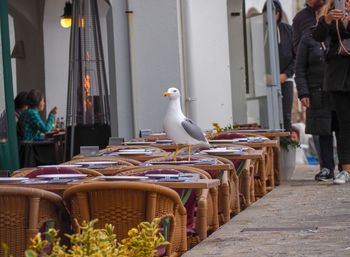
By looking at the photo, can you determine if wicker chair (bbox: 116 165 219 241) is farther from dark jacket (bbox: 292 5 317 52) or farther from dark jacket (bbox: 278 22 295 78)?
dark jacket (bbox: 278 22 295 78)

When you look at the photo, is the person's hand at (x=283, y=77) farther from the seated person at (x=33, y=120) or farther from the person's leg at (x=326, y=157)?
the seated person at (x=33, y=120)

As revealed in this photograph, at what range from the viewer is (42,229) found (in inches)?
224

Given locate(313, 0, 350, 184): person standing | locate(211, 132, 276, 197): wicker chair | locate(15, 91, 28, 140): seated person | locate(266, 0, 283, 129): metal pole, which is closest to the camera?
locate(313, 0, 350, 184): person standing

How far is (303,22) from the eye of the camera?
11.9 m

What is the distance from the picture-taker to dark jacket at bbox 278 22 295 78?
13.9 metres

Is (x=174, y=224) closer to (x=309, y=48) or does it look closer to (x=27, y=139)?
(x=309, y=48)

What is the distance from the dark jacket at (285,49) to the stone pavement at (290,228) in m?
3.60

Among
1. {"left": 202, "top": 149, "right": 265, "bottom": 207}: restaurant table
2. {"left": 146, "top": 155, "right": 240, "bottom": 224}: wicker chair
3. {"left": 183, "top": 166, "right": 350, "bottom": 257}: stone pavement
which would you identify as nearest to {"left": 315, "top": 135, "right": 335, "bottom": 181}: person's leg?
{"left": 183, "top": 166, "right": 350, "bottom": 257}: stone pavement

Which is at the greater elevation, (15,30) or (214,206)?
(15,30)

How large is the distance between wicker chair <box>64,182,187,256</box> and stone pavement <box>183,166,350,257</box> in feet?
2.09

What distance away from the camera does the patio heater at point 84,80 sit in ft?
→ 39.5

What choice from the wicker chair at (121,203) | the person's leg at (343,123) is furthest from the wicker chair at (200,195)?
the person's leg at (343,123)

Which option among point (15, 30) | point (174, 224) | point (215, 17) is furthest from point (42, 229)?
point (15, 30)

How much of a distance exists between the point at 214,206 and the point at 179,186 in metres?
1.44
